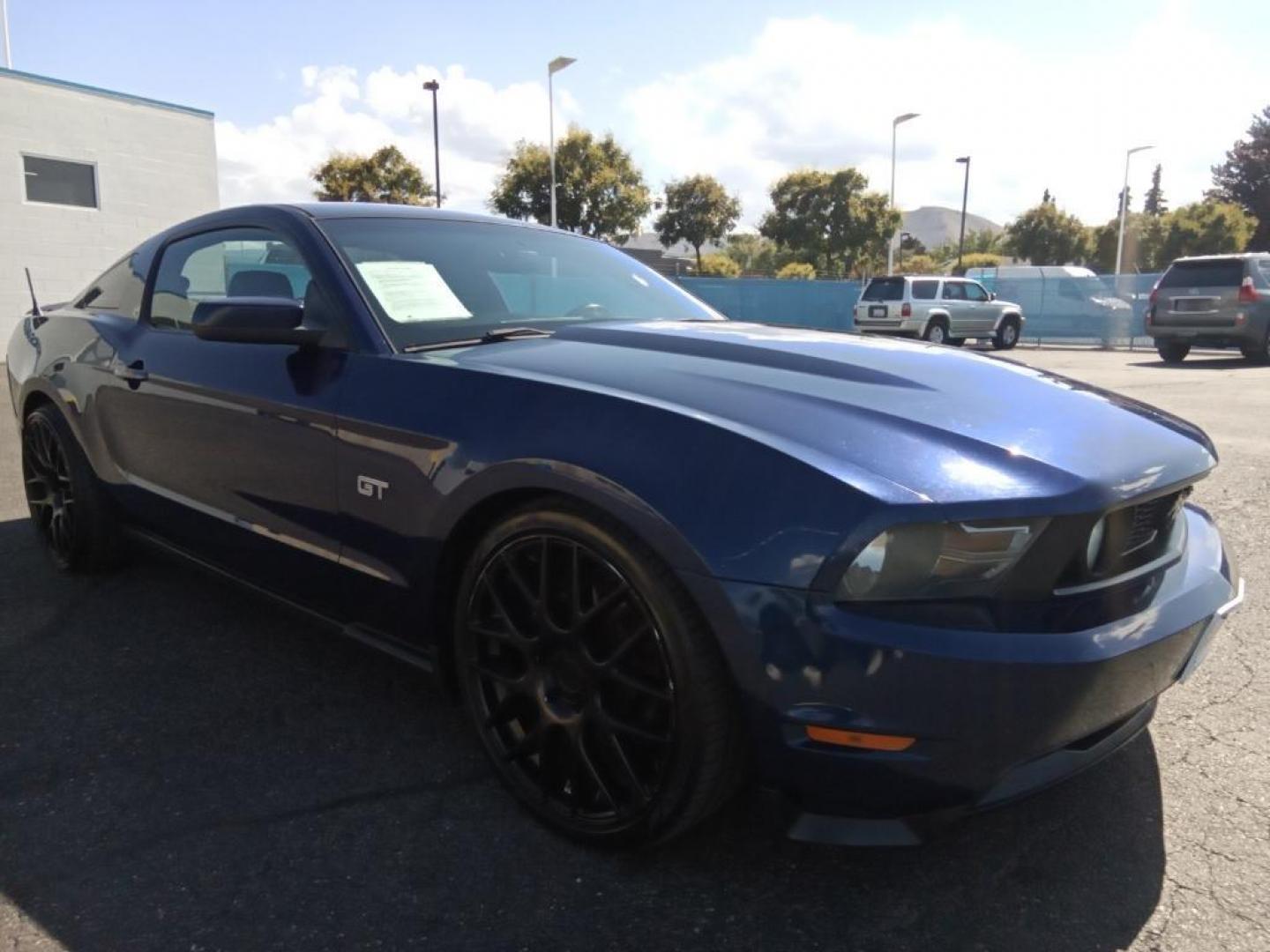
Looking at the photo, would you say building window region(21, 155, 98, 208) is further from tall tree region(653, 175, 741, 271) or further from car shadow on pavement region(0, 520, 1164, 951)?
tall tree region(653, 175, 741, 271)

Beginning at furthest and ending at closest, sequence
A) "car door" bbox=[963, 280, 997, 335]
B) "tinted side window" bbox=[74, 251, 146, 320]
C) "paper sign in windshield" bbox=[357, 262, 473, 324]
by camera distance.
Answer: "car door" bbox=[963, 280, 997, 335] < "tinted side window" bbox=[74, 251, 146, 320] < "paper sign in windshield" bbox=[357, 262, 473, 324]

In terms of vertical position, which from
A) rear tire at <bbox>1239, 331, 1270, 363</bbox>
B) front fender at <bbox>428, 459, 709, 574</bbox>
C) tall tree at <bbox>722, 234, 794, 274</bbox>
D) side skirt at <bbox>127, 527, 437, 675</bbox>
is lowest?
side skirt at <bbox>127, 527, 437, 675</bbox>

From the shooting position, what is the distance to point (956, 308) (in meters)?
20.5

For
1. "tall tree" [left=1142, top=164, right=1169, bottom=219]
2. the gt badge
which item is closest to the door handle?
the gt badge

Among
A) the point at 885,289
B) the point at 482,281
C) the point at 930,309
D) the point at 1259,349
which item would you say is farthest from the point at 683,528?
the point at 885,289

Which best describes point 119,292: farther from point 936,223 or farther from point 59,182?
point 936,223

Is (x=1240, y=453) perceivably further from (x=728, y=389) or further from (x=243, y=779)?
(x=243, y=779)

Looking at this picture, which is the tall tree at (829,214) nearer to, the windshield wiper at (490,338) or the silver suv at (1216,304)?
the silver suv at (1216,304)

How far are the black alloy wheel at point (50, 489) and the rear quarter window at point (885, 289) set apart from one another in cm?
1836

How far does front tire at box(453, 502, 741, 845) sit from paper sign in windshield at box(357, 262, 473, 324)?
0.78m

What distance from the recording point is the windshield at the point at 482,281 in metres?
2.52

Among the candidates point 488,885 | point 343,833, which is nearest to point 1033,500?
point 488,885

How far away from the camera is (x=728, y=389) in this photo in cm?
195

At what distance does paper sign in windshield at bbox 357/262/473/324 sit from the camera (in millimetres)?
2488
